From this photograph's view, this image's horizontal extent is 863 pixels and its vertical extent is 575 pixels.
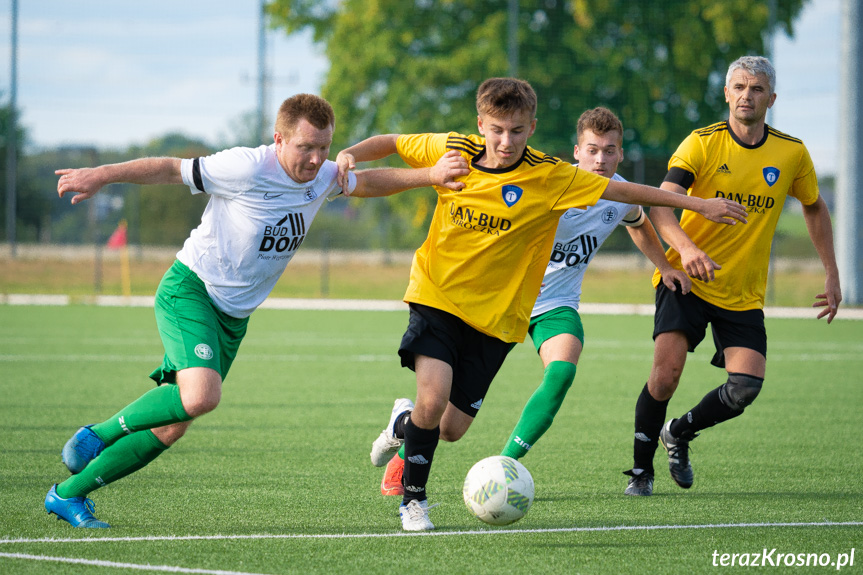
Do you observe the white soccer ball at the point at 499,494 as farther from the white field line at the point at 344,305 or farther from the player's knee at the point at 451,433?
the white field line at the point at 344,305

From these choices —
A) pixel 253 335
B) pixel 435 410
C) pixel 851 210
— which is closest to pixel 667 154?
pixel 851 210

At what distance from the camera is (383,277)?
1043 inches

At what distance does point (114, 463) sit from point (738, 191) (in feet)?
11.3

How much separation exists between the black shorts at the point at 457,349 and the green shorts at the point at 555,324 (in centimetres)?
82

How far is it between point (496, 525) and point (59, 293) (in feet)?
69.8

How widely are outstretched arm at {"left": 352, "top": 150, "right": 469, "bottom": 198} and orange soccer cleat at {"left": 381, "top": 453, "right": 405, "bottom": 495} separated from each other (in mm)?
1489

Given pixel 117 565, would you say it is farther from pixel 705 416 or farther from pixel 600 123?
pixel 600 123

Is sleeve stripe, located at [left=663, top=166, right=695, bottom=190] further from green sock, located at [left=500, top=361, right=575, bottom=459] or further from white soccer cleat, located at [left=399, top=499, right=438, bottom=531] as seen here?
white soccer cleat, located at [left=399, top=499, right=438, bottom=531]

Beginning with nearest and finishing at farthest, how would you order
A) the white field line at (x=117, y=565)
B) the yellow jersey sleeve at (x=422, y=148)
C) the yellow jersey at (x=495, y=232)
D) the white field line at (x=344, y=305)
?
the white field line at (x=117, y=565), the yellow jersey at (x=495, y=232), the yellow jersey sleeve at (x=422, y=148), the white field line at (x=344, y=305)

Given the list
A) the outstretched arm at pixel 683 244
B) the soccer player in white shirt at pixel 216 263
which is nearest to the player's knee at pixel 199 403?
the soccer player in white shirt at pixel 216 263

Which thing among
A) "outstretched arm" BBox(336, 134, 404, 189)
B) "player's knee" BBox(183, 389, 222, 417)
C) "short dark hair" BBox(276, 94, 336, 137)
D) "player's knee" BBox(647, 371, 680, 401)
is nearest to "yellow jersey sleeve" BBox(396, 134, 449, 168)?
"outstretched arm" BBox(336, 134, 404, 189)

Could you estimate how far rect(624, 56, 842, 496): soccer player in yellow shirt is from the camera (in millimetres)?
5145

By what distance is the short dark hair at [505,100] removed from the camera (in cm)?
431

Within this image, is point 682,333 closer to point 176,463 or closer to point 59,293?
point 176,463
